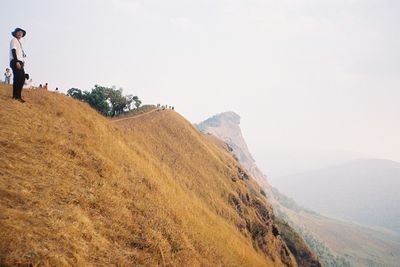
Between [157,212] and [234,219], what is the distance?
34990mm

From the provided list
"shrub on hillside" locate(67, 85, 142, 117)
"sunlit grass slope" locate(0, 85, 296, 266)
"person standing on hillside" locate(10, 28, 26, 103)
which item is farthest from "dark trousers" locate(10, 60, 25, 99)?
"shrub on hillside" locate(67, 85, 142, 117)

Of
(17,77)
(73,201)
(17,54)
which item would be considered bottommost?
(73,201)

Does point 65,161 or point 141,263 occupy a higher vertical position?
point 65,161

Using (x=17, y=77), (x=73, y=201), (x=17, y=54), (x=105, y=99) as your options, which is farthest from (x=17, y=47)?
(x=105, y=99)

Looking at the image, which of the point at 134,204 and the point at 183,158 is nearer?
the point at 134,204

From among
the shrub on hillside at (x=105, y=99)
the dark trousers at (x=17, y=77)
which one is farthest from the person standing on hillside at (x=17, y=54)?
the shrub on hillside at (x=105, y=99)

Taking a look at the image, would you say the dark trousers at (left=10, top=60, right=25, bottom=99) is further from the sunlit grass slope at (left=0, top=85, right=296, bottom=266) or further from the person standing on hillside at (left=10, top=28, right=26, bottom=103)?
the sunlit grass slope at (left=0, top=85, right=296, bottom=266)

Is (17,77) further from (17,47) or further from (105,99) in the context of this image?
(105,99)

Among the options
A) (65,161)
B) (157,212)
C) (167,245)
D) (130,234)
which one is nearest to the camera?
(130,234)

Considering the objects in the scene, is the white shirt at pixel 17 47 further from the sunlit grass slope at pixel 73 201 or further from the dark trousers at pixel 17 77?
the sunlit grass slope at pixel 73 201

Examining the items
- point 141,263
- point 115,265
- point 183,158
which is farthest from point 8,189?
point 183,158

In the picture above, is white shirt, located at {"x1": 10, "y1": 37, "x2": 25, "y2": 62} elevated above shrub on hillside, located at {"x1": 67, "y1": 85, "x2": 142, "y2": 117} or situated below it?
below

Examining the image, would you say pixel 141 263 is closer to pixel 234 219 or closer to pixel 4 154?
pixel 4 154

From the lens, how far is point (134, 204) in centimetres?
1296
